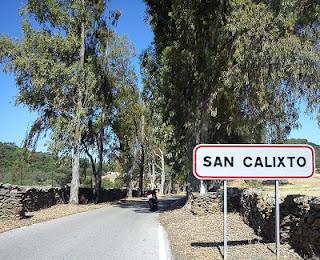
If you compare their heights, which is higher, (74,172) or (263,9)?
(263,9)

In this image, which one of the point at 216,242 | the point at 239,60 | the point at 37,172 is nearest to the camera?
the point at 216,242

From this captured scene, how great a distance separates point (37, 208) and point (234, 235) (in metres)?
14.8

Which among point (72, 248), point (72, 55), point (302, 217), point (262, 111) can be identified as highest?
point (72, 55)

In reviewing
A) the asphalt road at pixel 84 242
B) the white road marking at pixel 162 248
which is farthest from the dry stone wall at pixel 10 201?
the white road marking at pixel 162 248

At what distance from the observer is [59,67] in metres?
29.6

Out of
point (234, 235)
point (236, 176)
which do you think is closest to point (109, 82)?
point (234, 235)

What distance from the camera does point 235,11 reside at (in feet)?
57.2

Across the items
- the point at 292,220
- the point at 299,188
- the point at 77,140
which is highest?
the point at 77,140

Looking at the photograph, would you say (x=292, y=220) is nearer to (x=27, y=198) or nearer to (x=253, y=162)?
(x=253, y=162)

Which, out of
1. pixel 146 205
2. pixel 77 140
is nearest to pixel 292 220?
pixel 77 140

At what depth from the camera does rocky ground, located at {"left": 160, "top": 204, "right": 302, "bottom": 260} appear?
30.9 feet

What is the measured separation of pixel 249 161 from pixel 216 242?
333 centimetres

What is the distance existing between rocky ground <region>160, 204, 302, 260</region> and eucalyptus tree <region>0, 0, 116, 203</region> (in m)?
15.9

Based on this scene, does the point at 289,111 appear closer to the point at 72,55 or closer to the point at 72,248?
the point at 72,248
